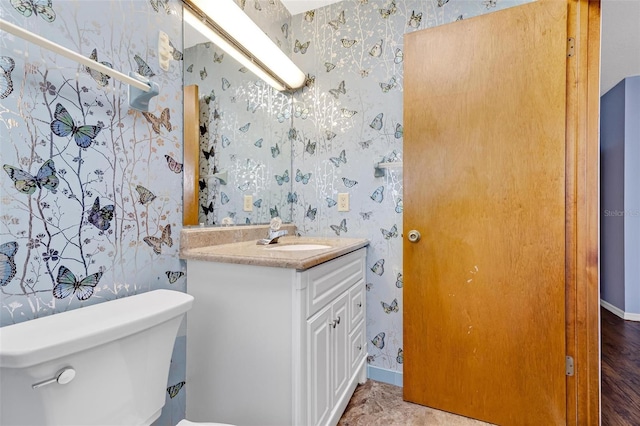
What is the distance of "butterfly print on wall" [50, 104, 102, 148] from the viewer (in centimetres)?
80

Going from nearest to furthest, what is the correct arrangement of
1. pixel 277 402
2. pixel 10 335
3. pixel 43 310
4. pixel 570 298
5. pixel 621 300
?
pixel 10 335 < pixel 43 310 < pixel 277 402 < pixel 570 298 < pixel 621 300

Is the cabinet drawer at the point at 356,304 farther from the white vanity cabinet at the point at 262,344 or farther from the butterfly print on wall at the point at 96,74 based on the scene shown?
the butterfly print on wall at the point at 96,74

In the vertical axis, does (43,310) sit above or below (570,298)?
above

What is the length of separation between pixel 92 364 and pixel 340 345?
93cm

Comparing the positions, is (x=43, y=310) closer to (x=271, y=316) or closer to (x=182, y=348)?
(x=182, y=348)

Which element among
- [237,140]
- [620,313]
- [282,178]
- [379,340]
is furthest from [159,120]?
[620,313]

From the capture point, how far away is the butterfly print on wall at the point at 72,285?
0.81 meters

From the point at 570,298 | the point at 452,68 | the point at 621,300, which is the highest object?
the point at 452,68

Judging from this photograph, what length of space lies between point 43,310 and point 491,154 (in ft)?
5.78

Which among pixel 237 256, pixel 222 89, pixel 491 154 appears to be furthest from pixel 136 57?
pixel 491 154

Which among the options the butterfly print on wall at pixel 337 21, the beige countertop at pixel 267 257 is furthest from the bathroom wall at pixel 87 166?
the butterfly print on wall at pixel 337 21

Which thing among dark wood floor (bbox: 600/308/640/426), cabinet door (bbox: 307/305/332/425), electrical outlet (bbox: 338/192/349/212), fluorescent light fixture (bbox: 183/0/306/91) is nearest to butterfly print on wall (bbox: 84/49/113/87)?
fluorescent light fixture (bbox: 183/0/306/91)

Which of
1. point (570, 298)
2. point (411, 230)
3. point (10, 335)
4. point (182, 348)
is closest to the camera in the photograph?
point (10, 335)

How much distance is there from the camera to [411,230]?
5.01 ft
